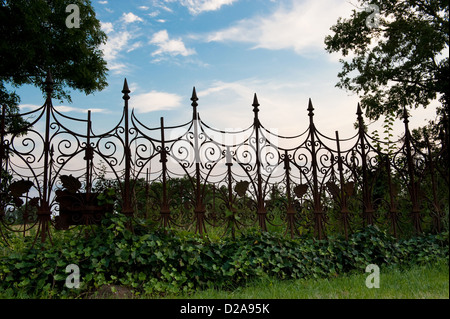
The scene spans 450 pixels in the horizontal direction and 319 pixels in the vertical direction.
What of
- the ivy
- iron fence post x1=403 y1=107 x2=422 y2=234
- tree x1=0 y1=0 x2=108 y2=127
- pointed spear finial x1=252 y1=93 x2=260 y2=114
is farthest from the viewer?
tree x1=0 y1=0 x2=108 y2=127

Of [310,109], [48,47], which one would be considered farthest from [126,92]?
[48,47]

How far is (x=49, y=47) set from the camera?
9.84 metres

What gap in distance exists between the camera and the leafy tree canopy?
9.19 metres

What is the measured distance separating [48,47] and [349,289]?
368 inches

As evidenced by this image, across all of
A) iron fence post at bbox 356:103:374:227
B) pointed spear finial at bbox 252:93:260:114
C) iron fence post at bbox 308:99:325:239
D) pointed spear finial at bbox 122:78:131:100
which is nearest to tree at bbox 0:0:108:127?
pointed spear finial at bbox 122:78:131:100

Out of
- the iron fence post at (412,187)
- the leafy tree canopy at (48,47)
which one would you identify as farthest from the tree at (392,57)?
the leafy tree canopy at (48,47)

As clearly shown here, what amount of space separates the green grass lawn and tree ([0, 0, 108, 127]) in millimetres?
7834

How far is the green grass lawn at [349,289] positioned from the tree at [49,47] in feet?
25.7

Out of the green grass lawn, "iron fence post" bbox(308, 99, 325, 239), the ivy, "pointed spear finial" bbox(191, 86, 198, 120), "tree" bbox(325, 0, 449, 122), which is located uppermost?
"tree" bbox(325, 0, 449, 122)

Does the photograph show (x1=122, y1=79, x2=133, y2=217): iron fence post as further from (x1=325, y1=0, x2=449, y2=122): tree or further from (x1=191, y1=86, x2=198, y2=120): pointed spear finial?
(x1=325, y1=0, x2=449, y2=122): tree

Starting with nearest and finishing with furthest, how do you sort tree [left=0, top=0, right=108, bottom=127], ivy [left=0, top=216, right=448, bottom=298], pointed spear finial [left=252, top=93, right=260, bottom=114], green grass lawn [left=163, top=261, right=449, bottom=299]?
green grass lawn [left=163, top=261, right=449, bottom=299] < ivy [left=0, top=216, right=448, bottom=298] < pointed spear finial [left=252, top=93, right=260, bottom=114] < tree [left=0, top=0, right=108, bottom=127]

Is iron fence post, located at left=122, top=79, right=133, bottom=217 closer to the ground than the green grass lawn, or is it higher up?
higher up

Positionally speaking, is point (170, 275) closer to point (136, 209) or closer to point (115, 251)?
point (115, 251)

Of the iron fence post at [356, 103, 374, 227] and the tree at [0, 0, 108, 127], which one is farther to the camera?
the tree at [0, 0, 108, 127]
